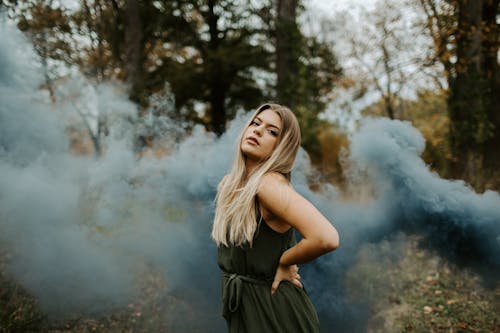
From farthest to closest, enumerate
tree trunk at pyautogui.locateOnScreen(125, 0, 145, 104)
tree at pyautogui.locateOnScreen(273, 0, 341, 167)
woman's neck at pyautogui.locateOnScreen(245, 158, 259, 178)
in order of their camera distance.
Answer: tree at pyautogui.locateOnScreen(273, 0, 341, 167) → tree trunk at pyautogui.locateOnScreen(125, 0, 145, 104) → woman's neck at pyautogui.locateOnScreen(245, 158, 259, 178)

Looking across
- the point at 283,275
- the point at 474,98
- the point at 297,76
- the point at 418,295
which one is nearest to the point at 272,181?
the point at 283,275

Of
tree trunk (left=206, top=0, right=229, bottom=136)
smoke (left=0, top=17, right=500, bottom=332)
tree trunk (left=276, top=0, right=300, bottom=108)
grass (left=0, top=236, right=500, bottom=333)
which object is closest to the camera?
smoke (left=0, top=17, right=500, bottom=332)

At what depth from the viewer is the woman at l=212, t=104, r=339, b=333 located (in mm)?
2021

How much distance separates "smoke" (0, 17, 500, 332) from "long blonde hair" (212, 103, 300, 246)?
1.84 meters

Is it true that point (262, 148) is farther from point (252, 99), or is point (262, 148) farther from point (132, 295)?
point (252, 99)

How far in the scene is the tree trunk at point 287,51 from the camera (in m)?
A: 11.5

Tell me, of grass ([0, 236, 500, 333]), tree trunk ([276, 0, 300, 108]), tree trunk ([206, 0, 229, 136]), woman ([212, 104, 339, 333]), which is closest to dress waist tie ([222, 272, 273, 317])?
woman ([212, 104, 339, 333])

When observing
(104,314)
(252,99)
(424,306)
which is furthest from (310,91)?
(104,314)

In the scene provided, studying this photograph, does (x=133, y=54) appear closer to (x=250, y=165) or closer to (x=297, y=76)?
(x=297, y=76)

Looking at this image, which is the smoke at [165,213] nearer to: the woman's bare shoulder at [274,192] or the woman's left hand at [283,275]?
the woman's left hand at [283,275]

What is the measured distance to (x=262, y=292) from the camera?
6.95 feet

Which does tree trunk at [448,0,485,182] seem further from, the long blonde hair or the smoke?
the long blonde hair

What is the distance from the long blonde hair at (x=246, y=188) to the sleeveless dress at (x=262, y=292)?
67 millimetres

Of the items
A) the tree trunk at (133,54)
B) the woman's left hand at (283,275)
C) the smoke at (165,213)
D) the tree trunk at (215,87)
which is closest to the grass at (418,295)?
the smoke at (165,213)
